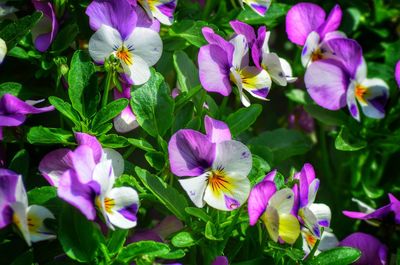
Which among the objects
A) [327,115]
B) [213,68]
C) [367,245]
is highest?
[213,68]

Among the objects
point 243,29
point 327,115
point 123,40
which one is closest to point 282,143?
point 327,115

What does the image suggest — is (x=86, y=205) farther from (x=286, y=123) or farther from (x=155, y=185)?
(x=286, y=123)

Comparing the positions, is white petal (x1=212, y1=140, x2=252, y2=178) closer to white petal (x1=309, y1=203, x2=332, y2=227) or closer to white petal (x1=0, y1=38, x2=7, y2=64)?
white petal (x1=309, y1=203, x2=332, y2=227)

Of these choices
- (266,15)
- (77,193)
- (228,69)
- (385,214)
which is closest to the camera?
(77,193)

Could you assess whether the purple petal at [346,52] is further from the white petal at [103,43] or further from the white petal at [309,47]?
the white petal at [103,43]

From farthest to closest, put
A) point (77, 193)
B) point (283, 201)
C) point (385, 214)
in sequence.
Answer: point (385, 214), point (283, 201), point (77, 193)

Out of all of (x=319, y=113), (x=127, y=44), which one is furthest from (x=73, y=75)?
(x=319, y=113)

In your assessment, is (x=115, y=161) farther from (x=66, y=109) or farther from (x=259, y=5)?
(x=259, y=5)
